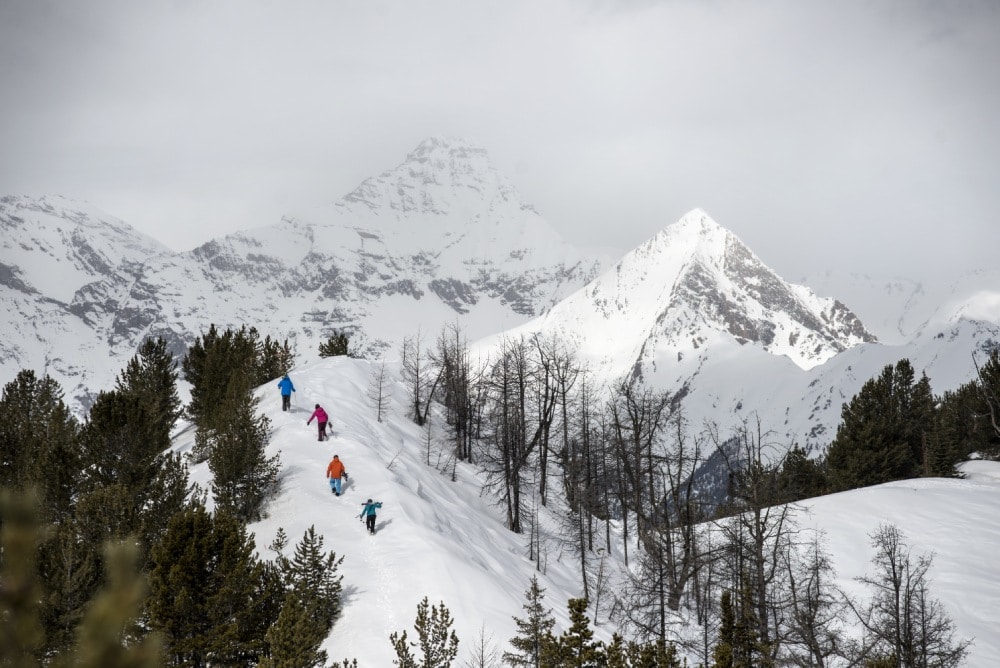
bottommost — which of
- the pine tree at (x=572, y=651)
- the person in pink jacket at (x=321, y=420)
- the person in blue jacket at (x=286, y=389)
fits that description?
the pine tree at (x=572, y=651)

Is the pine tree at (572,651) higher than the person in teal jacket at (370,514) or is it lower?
lower

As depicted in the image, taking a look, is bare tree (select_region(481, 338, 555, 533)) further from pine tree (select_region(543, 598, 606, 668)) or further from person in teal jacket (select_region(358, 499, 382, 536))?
pine tree (select_region(543, 598, 606, 668))

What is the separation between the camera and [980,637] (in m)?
24.8

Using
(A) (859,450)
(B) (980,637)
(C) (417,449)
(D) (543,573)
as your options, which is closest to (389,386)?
(C) (417,449)

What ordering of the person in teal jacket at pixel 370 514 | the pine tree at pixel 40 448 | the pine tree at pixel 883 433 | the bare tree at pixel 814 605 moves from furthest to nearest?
the pine tree at pixel 883 433
the bare tree at pixel 814 605
the person in teal jacket at pixel 370 514
the pine tree at pixel 40 448

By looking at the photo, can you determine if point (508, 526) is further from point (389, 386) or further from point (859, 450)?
point (859, 450)

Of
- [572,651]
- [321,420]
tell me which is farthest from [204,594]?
[321,420]

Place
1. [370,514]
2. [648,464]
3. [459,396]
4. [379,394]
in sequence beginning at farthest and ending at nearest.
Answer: [459,396] < [379,394] < [648,464] < [370,514]

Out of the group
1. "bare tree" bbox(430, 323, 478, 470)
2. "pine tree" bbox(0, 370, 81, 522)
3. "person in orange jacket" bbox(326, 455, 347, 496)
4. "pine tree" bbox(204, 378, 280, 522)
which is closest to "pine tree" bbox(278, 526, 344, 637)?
"pine tree" bbox(204, 378, 280, 522)

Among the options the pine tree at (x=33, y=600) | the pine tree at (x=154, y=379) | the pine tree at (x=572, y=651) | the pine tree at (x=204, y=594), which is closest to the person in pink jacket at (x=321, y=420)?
the pine tree at (x=154, y=379)

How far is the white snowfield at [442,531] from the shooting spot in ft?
61.2

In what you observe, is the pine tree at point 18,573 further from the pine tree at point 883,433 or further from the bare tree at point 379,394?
the pine tree at point 883,433

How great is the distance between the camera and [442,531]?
24.0 m

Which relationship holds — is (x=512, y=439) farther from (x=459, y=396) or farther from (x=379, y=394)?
(x=379, y=394)
